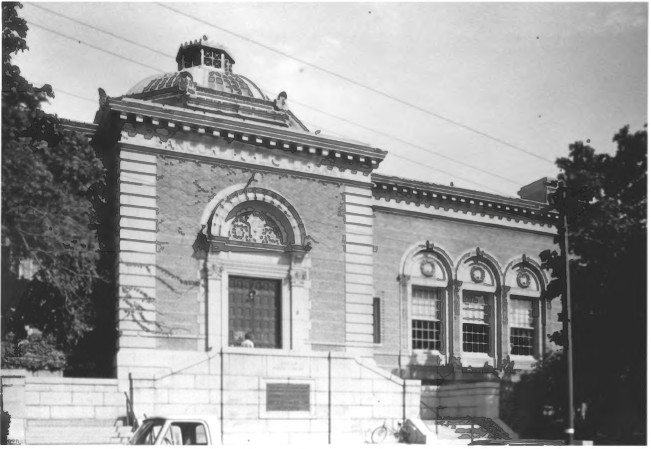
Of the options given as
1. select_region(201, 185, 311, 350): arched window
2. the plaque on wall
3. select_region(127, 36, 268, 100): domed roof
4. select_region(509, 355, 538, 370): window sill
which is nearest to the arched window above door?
select_region(201, 185, 311, 350): arched window

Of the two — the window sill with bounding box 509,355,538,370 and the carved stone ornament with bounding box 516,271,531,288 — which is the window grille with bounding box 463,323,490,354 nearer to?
the window sill with bounding box 509,355,538,370

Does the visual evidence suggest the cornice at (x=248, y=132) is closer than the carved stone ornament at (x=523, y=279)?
Yes

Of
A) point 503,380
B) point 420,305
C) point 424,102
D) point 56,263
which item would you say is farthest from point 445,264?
point 56,263

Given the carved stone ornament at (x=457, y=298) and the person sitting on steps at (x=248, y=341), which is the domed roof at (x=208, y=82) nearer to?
the person sitting on steps at (x=248, y=341)

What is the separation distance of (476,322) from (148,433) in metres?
10.4

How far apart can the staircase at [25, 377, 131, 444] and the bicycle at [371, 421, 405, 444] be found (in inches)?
190

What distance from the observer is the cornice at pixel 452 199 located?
68.5 feet

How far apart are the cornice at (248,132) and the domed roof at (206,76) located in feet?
2.30

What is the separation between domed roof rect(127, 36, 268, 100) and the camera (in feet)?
61.2

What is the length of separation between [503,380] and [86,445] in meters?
9.65

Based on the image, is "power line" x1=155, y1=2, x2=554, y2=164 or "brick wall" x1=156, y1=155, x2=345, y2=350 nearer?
"power line" x1=155, y1=2, x2=554, y2=164

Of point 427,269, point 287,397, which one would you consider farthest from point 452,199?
point 287,397

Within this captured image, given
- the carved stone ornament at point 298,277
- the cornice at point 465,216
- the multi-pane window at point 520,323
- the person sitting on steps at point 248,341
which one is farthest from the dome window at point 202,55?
the multi-pane window at point 520,323

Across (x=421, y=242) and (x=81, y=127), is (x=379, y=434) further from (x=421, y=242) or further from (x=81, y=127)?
(x=81, y=127)
